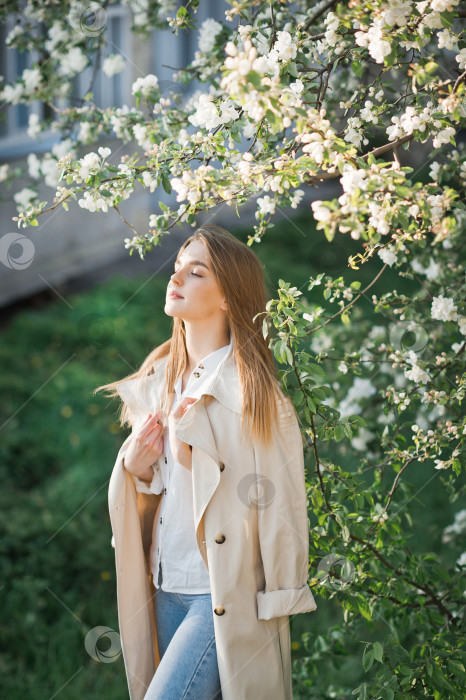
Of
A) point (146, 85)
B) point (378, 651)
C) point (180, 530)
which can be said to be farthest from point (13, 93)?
point (378, 651)

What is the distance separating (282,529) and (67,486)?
2.32 metres

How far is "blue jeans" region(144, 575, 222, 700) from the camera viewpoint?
1.80 m

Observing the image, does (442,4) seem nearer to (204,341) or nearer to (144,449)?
(204,341)

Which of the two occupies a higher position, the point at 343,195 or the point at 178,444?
the point at 343,195

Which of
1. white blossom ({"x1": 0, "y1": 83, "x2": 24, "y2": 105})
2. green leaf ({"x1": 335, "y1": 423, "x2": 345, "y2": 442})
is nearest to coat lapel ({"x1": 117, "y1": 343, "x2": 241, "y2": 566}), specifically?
green leaf ({"x1": 335, "y1": 423, "x2": 345, "y2": 442})

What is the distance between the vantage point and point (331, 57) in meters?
2.10

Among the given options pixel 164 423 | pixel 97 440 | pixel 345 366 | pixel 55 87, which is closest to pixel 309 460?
pixel 345 366

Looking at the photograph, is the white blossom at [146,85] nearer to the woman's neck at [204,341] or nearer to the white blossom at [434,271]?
the woman's neck at [204,341]

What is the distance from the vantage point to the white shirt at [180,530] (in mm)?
1954

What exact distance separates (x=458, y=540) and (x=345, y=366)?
38.3 inches

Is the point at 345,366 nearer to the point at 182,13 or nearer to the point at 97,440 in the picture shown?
the point at 182,13

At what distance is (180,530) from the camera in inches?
78.0

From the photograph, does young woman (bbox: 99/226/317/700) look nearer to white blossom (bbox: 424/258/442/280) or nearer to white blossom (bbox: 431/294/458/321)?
white blossom (bbox: 431/294/458/321)

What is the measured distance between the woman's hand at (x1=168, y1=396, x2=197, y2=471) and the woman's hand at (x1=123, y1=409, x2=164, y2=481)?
0.31ft
